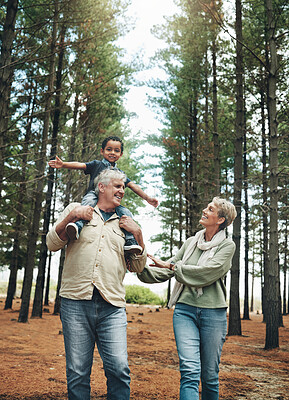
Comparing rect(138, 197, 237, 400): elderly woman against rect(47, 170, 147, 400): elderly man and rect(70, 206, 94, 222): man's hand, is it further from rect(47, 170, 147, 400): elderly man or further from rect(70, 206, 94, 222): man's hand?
rect(70, 206, 94, 222): man's hand

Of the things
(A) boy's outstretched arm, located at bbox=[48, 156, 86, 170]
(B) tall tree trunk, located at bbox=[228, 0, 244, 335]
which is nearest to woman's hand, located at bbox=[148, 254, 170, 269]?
(A) boy's outstretched arm, located at bbox=[48, 156, 86, 170]

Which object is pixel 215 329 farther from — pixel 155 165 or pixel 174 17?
pixel 155 165

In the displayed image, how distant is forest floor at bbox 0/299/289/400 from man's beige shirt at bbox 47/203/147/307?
217 centimetres

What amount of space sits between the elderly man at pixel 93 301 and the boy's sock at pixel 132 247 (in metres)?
0.04

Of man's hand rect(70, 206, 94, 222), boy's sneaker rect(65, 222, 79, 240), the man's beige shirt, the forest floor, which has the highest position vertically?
man's hand rect(70, 206, 94, 222)

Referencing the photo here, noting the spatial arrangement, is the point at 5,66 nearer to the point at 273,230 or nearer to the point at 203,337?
the point at 203,337

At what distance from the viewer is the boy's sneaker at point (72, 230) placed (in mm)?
2586

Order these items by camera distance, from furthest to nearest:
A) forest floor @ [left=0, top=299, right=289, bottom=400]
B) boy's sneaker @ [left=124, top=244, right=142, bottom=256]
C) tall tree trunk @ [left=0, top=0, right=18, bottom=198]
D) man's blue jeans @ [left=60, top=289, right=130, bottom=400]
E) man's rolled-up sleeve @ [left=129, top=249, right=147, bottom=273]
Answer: tall tree trunk @ [left=0, top=0, right=18, bottom=198] < forest floor @ [left=0, top=299, right=289, bottom=400] < man's rolled-up sleeve @ [left=129, top=249, right=147, bottom=273] < boy's sneaker @ [left=124, top=244, right=142, bottom=256] < man's blue jeans @ [left=60, top=289, right=130, bottom=400]

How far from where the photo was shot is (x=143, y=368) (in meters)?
5.94

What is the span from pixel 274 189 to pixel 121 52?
9.44 m

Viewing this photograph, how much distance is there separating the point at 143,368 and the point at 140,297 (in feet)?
68.0

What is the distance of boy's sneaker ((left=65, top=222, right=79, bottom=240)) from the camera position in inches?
102

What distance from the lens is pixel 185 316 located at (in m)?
3.07

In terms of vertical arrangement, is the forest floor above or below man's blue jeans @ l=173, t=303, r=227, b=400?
below
